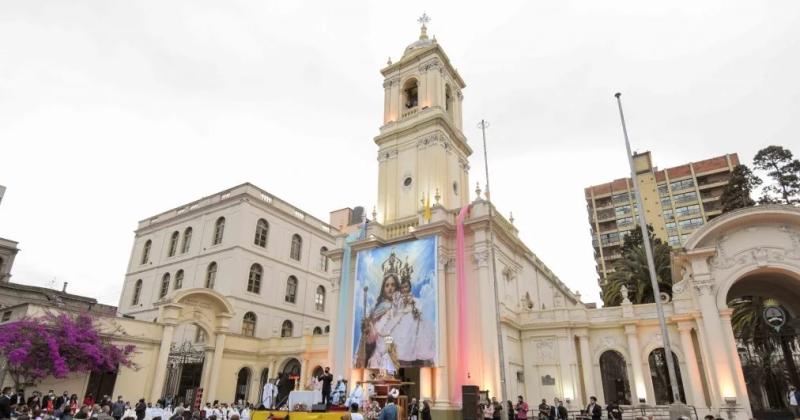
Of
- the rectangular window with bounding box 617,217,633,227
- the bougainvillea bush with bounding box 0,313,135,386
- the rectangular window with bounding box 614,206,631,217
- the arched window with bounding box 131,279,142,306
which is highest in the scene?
the rectangular window with bounding box 614,206,631,217

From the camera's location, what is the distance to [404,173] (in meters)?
28.4

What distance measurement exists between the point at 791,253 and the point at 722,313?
3.69 meters

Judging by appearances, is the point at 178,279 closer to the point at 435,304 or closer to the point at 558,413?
the point at 435,304

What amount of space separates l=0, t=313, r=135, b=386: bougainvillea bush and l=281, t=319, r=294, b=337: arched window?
12.8 metres

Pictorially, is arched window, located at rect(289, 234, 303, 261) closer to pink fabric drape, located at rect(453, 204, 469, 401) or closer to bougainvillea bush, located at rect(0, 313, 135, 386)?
bougainvillea bush, located at rect(0, 313, 135, 386)

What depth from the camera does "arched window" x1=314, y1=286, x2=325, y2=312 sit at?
3834 centimetres

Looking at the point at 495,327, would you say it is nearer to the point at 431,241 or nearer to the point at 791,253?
the point at 431,241

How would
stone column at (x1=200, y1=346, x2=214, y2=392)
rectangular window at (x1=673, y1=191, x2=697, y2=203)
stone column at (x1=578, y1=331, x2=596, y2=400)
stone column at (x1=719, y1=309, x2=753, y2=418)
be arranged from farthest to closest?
rectangular window at (x1=673, y1=191, x2=697, y2=203)
stone column at (x1=200, y1=346, x2=214, y2=392)
stone column at (x1=578, y1=331, x2=596, y2=400)
stone column at (x1=719, y1=309, x2=753, y2=418)

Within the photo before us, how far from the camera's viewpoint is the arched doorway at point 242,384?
2942cm

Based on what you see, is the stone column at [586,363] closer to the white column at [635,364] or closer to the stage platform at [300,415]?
the white column at [635,364]

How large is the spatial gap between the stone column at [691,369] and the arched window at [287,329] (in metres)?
25.4

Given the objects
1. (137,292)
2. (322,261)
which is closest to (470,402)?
(322,261)

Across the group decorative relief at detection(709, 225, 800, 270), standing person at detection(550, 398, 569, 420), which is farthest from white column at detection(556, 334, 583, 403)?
decorative relief at detection(709, 225, 800, 270)

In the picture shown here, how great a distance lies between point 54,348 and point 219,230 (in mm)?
14631
